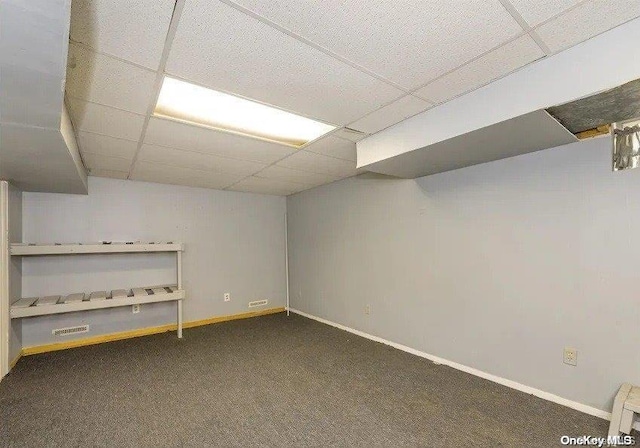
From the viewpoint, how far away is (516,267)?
2336 mm

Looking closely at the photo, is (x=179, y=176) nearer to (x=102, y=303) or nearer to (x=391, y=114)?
(x=102, y=303)

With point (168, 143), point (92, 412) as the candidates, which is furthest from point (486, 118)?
point (92, 412)

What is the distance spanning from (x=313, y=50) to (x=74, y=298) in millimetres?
3629

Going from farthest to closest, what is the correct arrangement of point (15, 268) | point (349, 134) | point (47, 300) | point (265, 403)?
point (47, 300)
point (15, 268)
point (349, 134)
point (265, 403)

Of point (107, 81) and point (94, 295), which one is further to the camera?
point (94, 295)

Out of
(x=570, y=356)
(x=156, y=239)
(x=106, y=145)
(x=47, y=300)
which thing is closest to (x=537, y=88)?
(x=570, y=356)

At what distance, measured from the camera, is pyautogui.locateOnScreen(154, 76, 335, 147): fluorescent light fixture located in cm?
189

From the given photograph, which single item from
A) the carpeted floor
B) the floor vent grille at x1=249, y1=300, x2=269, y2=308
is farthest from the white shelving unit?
the floor vent grille at x1=249, y1=300, x2=269, y2=308

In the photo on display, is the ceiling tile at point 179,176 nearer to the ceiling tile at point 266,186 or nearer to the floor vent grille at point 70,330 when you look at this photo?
the ceiling tile at point 266,186

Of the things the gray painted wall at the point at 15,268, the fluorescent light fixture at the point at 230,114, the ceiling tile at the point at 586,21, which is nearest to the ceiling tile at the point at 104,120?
the fluorescent light fixture at the point at 230,114

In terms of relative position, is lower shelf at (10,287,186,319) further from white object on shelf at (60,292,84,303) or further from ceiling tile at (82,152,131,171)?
ceiling tile at (82,152,131,171)

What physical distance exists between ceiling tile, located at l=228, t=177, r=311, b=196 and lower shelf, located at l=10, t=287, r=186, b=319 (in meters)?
1.63

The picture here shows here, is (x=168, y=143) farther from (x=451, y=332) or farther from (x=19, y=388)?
(x=451, y=332)

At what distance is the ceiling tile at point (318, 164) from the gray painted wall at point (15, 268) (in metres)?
2.62
